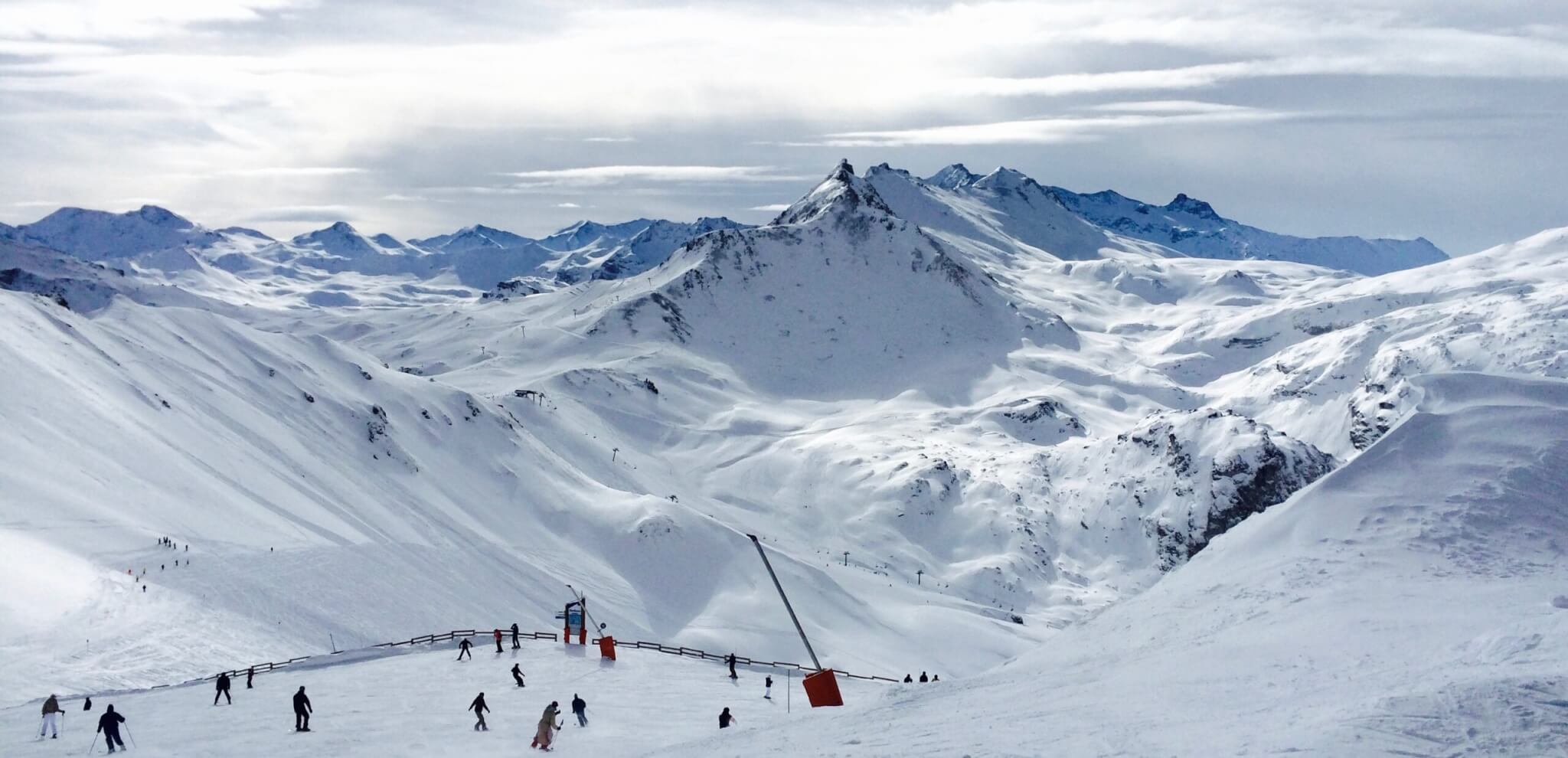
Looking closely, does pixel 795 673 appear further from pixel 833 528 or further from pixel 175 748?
pixel 833 528

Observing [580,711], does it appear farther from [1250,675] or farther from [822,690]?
[1250,675]

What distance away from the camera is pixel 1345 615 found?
3197 cm

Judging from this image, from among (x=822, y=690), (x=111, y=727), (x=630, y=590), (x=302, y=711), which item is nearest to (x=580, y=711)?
(x=822, y=690)

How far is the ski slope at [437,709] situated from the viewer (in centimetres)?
3362

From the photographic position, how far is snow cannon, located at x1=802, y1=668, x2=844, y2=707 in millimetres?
38875

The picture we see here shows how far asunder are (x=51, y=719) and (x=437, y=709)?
1103 centimetres

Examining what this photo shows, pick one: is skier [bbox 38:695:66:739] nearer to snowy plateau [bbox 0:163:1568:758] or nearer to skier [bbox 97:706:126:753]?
snowy plateau [bbox 0:163:1568:758]

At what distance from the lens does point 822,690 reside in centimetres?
3912

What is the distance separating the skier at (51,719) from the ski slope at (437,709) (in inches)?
14.2

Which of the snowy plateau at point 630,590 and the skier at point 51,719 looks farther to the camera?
the skier at point 51,719

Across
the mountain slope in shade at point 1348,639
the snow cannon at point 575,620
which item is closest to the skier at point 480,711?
the mountain slope in shade at point 1348,639

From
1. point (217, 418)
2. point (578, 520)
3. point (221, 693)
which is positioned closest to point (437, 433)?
point (578, 520)

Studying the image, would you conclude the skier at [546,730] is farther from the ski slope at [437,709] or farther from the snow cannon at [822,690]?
the snow cannon at [822,690]

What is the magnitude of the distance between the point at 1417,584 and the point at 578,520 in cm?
10137
